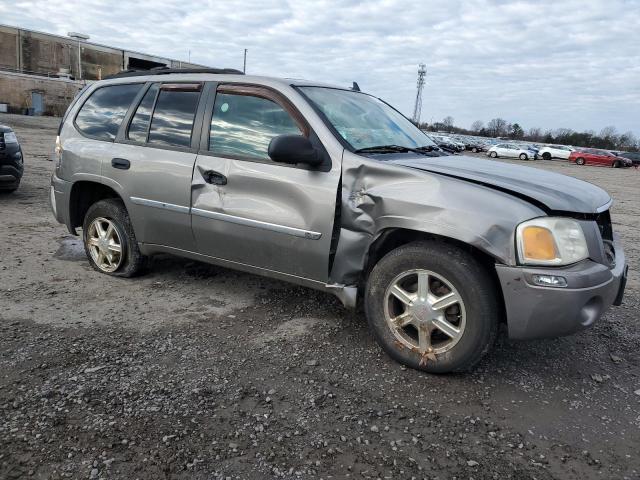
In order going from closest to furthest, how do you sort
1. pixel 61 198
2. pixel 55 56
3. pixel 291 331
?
1. pixel 291 331
2. pixel 61 198
3. pixel 55 56

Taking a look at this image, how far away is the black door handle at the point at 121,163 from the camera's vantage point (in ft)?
14.3

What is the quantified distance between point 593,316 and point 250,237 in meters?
2.25

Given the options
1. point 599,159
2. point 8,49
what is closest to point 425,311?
point 599,159

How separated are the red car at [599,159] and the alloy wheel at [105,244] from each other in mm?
44993

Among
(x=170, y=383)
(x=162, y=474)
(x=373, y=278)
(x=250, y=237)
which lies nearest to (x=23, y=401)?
(x=170, y=383)

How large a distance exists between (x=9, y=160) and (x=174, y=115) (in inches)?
188

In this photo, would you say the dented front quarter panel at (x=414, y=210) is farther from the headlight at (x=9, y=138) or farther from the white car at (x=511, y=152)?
the white car at (x=511, y=152)

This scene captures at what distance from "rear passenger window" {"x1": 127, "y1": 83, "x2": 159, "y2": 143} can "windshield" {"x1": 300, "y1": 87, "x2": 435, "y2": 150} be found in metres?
1.43

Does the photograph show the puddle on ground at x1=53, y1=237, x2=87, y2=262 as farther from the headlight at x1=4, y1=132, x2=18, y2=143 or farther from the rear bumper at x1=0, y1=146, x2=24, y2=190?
the headlight at x1=4, y1=132, x2=18, y2=143

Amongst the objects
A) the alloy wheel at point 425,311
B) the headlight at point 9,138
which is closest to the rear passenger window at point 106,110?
the alloy wheel at point 425,311

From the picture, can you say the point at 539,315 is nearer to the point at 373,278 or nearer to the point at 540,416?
the point at 540,416

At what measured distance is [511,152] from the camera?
46.4 metres

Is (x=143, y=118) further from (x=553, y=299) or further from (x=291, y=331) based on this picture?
(x=553, y=299)

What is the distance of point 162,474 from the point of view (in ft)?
7.35
